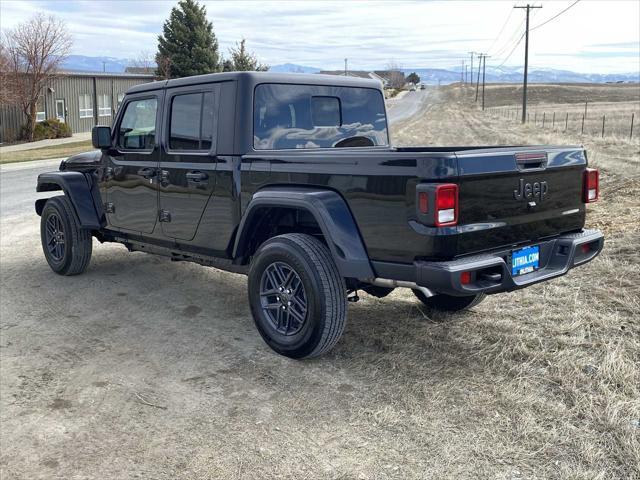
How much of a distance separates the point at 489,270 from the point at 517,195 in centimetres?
56

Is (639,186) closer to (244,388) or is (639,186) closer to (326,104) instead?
(326,104)

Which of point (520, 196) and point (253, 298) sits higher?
point (520, 196)

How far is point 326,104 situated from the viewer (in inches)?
213

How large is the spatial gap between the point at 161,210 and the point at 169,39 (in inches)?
1694

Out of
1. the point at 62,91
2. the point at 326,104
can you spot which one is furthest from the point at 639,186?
the point at 62,91

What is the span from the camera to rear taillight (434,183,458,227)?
3.65m

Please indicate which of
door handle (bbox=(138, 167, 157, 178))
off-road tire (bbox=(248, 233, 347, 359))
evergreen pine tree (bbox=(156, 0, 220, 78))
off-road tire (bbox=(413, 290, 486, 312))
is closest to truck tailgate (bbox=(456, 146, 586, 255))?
off-road tire (bbox=(248, 233, 347, 359))

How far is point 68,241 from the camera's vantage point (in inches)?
260

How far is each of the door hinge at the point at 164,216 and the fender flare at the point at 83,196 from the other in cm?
121

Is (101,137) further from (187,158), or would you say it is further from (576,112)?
(576,112)

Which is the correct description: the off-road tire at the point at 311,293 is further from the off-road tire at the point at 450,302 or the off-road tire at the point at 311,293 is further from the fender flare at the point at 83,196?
the fender flare at the point at 83,196

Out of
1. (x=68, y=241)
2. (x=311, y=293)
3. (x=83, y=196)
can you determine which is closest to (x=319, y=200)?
(x=311, y=293)

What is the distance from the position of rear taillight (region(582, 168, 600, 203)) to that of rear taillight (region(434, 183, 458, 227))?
147 cm

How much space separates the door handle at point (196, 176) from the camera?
510cm
